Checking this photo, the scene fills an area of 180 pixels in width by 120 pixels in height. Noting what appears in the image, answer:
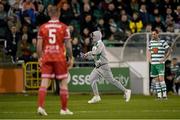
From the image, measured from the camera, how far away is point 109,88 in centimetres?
2828

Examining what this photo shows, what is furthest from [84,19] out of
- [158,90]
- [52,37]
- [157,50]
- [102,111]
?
[52,37]

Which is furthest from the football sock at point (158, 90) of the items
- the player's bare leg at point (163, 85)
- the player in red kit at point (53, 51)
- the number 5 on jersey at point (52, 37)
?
the number 5 on jersey at point (52, 37)

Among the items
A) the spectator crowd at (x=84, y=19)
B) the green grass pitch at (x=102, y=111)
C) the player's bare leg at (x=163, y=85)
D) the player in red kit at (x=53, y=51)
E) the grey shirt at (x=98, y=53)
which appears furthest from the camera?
the spectator crowd at (x=84, y=19)

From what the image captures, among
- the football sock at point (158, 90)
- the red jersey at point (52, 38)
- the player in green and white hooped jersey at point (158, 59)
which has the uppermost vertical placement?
the red jersey at point (52, 38)

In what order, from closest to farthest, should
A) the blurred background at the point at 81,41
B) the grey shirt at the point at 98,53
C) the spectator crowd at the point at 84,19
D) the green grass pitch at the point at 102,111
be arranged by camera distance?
the green grass pitch at the point at 102,111 → the grey shirt at the point at 98,53 → the blurred background at the point at 81,41 → the spectator crowd at the point at 84,19

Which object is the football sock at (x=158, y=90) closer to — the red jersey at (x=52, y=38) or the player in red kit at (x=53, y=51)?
the player in red kit at (x=53, y=51)

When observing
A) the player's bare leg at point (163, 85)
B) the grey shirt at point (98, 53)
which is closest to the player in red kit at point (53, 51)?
the grey shirt at point (98, 53)

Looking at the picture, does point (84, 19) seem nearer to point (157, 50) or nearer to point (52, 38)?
point (157, 50)

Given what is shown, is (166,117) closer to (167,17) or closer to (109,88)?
(109,88)

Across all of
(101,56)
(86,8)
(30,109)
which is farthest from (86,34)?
(30,109)

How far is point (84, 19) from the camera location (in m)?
30.3

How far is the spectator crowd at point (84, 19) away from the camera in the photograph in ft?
93.0

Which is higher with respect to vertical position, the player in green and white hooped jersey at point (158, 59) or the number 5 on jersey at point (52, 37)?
the number 5 on jersey at point (52, 37)

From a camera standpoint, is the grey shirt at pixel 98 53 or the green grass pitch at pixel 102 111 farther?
the grey shirt at pixel 98 53
